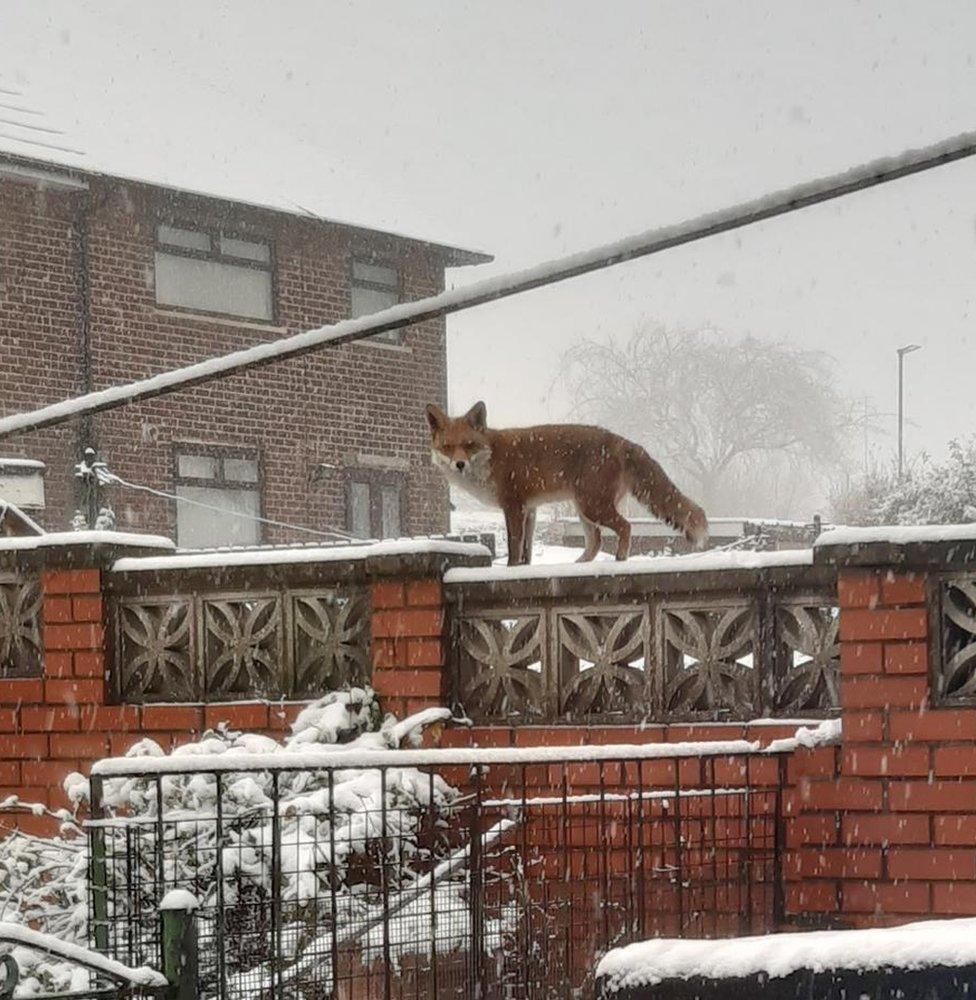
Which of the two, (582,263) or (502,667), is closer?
(582,263)

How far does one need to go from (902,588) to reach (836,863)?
1.16 meters

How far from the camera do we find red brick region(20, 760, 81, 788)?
353 inches

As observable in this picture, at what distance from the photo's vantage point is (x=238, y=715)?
856cm

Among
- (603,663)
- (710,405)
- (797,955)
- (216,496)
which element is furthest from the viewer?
(710,405)

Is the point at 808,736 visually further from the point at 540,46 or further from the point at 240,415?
the point at 540,46

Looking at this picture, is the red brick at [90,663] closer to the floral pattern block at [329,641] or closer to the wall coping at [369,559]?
the wall coping at [369,559]

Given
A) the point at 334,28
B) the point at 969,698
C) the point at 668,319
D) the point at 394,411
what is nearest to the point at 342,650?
the point at 969,698

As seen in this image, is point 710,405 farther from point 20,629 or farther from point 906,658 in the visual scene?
point 906,658

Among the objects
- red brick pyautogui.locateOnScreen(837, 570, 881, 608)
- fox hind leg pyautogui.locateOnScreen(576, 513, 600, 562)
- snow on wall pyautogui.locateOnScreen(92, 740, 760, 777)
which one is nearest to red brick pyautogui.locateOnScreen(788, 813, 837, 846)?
red brick pyautogui.locateOnScreen(837, 570, 881, 608)

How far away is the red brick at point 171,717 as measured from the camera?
8.68 meters

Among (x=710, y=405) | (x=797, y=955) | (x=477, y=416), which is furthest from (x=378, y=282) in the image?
(x=710, y=405)

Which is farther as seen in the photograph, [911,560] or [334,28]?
[334,28]

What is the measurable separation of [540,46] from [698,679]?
83.6 metres

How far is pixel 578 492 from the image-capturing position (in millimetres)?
8828
